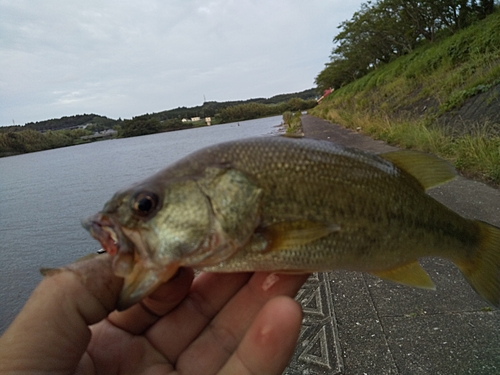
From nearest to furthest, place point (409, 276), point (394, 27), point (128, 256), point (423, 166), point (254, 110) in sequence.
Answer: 1. point (128, 256)
2. point (409, 276)
3. point (423, 166)
4. point (394, 27)
5. point (254, 110)

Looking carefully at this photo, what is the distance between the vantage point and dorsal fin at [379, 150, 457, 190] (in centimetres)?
241

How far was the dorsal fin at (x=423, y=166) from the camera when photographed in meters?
2.41

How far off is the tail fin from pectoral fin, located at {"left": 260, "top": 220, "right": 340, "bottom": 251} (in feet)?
4.46

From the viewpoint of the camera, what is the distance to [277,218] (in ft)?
6.43

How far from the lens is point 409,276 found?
7.59 ft

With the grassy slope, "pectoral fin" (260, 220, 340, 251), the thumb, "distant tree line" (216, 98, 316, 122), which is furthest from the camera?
"distant tree line" (216, 98, 316, 122)

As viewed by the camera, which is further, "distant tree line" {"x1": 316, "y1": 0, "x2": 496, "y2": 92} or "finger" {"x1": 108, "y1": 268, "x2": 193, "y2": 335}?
"distant tree line" {"x1": 316, "y1": 0, "x2": 496, "y2": 92}

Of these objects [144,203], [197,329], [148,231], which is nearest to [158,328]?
[197,329]

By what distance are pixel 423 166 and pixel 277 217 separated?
4.21 feet

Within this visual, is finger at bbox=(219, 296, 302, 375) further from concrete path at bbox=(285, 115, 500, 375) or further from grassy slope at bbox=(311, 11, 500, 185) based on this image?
grassy slope at bbox=(311, 11, 500, 185)

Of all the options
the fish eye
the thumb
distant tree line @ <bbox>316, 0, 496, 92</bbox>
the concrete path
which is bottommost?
the concrete path

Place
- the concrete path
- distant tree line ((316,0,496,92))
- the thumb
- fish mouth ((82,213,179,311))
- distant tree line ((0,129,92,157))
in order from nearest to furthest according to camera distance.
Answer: the thumb, fish mouth ((82,213,179,311)), the concrete path, distant tree line ((316,0,496,92)), distant tree line ((0,129,92,157))

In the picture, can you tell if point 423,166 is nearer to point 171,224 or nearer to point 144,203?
point 171,224

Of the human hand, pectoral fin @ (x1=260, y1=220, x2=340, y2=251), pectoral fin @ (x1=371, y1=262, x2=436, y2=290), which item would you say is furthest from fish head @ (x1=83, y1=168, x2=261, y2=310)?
pectoral fin @ (x1=371, y1=262, x2=436, y2=290)
